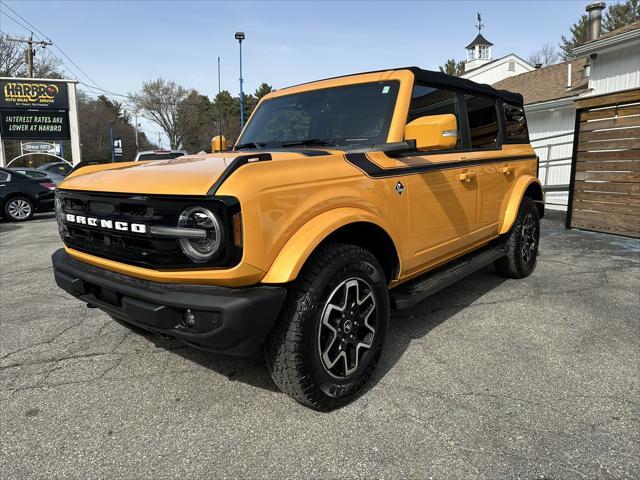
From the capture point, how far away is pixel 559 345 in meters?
3.37

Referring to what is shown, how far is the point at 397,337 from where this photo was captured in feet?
11.5

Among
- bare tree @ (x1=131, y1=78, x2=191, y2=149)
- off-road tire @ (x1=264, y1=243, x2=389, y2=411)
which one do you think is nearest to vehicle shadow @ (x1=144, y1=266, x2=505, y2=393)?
off-road tire @ (x1=264, y1=243, x2=389, y2=411)

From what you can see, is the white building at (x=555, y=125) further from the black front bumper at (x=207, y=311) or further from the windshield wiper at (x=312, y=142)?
the black front bumper at (x=207, y=311)

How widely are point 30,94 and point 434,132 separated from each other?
2070 cm

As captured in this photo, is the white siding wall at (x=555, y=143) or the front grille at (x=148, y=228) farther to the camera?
the white siding wall at (x=555, y=143)

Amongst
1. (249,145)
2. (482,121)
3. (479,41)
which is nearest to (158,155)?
(249,145)

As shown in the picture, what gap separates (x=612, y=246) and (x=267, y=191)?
680 centimetres

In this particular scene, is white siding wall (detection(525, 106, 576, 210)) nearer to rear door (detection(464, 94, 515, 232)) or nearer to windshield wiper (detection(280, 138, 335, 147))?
rear door (detection(464, 94, 515, 232))

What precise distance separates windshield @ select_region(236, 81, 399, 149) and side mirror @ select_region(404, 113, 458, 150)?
268 millimetres

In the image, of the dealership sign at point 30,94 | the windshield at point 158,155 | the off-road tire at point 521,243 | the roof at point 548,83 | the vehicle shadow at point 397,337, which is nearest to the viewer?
the vehicle shadow at point 397,337

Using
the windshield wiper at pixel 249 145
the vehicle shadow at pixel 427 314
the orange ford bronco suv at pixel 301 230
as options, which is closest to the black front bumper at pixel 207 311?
the orange ford bronco suv at pixel 301 230

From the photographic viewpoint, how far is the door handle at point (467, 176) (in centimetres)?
360

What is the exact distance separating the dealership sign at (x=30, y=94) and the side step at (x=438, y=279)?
65.5 feet

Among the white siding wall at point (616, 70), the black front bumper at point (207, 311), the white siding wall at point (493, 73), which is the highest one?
the white siding wall at point (493, 73)
